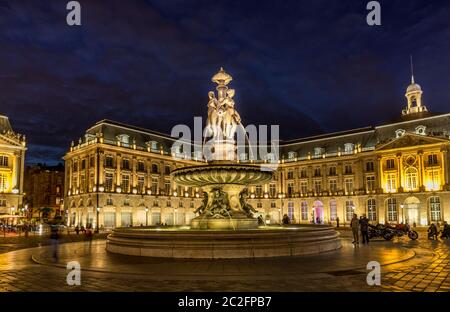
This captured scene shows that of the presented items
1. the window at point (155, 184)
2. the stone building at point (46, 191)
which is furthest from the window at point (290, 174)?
the stone building at point (46, 191)

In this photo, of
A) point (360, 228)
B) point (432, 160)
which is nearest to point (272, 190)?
point (432, 160)

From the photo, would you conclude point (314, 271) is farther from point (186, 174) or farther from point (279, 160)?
point (279, 160)

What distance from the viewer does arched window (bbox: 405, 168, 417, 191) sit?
58438 millimetres

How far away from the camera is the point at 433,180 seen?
186 ft

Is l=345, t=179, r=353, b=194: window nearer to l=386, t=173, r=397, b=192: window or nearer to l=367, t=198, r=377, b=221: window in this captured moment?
l=367, t=198, r=377, b=221: window

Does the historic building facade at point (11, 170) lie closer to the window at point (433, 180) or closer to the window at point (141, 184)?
the window at point (141, 184)

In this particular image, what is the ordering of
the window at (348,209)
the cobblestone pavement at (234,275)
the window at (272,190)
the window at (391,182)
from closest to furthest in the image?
the cobblestone pavement at (234,275) → the window at (391,182) → the window at (348,209) → the window at (272,190)

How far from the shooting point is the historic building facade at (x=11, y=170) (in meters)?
56.8

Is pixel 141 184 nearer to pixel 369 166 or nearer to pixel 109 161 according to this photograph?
pixel 109 161

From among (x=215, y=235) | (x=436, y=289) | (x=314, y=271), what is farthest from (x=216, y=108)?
(x=436, y=289)

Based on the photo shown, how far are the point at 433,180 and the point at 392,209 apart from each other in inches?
282

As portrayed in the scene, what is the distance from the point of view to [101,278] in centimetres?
1067

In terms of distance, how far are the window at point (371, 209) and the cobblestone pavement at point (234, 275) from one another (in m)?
50.8
